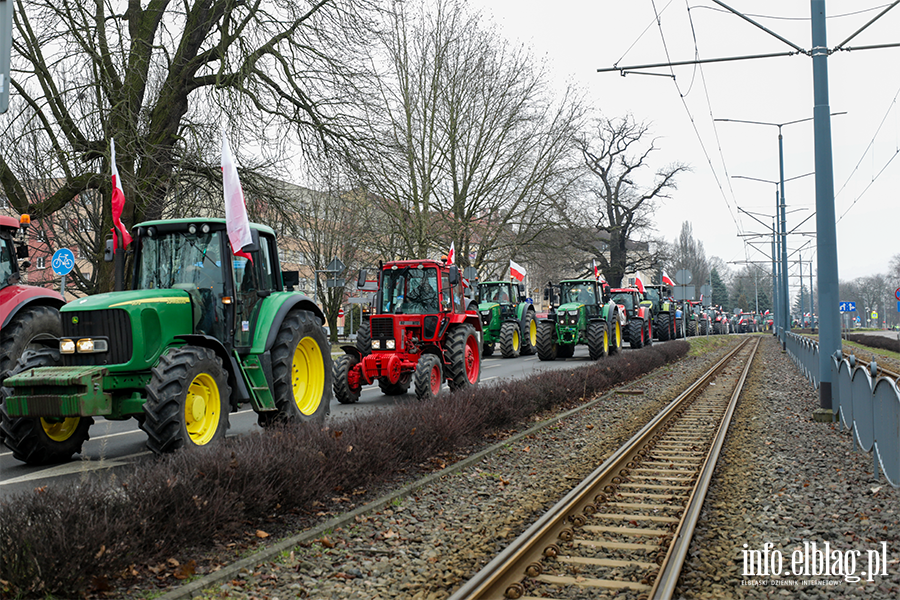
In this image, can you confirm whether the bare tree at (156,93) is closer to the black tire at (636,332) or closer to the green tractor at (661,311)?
the black tire at (636,332)

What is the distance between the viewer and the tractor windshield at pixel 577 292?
26109mm

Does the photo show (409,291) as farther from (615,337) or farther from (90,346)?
(615,337)

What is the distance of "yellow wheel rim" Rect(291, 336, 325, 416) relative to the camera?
385 inches

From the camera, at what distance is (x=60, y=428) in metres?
8.11

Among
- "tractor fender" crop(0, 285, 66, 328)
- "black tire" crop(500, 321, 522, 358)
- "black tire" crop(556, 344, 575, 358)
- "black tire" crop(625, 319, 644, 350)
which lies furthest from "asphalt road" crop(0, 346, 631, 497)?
"black tire" crop(625, 319, 644, 350)

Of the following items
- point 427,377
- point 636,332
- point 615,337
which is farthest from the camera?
point 636,332

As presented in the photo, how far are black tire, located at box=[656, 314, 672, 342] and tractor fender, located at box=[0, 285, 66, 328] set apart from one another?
35.6 m

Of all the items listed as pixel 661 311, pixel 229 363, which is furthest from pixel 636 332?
pixel 229 363

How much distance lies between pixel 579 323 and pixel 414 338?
40.2 ft

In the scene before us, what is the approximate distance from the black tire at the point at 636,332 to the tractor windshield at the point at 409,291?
18.2 meters

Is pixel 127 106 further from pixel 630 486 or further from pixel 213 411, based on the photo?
pixel 630 486

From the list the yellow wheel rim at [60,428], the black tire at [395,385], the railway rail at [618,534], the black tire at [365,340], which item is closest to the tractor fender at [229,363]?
the yellow wheel rim at [60,428]

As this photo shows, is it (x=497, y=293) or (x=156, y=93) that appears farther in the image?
(x=497, y=293)

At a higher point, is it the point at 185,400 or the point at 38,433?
the point at 185,400
